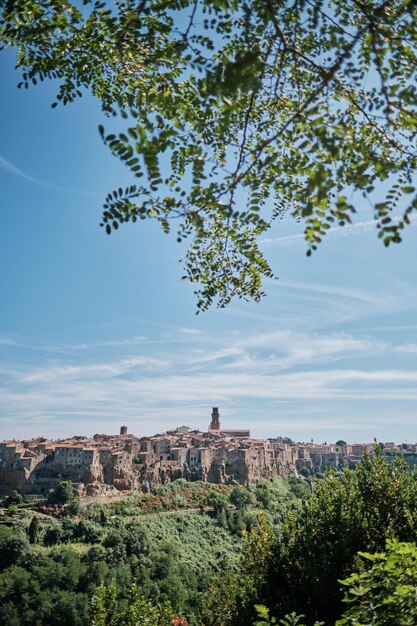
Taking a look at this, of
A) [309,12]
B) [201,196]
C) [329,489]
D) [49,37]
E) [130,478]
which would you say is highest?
[49,37]

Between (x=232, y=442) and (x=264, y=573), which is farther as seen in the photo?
(x=232, y=442)

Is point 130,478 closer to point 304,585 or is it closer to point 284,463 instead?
point 284,463

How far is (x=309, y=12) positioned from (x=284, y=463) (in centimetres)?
11680

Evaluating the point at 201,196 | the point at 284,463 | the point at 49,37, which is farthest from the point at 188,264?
the point at 284,463

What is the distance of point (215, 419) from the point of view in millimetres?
131125

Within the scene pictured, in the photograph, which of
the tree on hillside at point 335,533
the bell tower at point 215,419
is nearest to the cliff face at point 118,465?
the bell tower at point 215,419

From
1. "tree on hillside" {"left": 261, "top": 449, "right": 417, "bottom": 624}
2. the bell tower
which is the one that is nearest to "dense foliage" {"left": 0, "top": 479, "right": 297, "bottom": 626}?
"tree on hillside" {"left": 261, "top": 449, "right": 417, "bottom": 624}

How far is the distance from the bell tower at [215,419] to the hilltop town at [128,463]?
69.7 ft

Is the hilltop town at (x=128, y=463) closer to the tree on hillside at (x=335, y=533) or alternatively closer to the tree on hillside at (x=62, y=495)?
the tree on hillside at (x=62, y=495)

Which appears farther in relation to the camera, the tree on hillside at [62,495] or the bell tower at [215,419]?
the bell tower at [215,419]

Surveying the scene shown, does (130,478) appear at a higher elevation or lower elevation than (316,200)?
lower

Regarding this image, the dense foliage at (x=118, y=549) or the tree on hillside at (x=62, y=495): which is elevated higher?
the tree on hillside at (x=62, y=495)

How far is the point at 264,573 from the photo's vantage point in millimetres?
10898

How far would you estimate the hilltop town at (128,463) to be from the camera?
70438 millimetres
